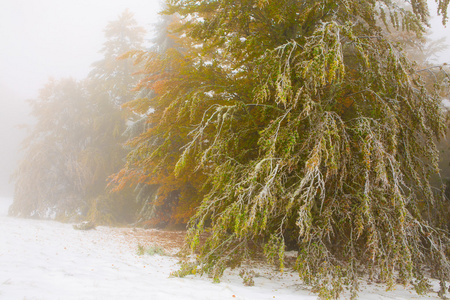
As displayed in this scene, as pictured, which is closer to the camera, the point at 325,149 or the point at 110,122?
the point at 325,149

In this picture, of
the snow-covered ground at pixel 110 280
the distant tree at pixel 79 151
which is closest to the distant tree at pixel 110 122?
the distant tree at pixel 79 151

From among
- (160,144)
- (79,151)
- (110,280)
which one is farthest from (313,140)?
(79,151)

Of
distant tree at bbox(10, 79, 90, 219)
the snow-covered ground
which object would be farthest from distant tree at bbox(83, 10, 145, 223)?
the snow-covered ground

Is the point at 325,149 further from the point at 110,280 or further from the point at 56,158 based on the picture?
the point at 56,158

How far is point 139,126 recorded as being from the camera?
1248cm

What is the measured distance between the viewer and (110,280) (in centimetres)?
386

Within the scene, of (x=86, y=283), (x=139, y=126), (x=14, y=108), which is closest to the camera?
(x=86, y=283)

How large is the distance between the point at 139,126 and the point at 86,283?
9.60 meters

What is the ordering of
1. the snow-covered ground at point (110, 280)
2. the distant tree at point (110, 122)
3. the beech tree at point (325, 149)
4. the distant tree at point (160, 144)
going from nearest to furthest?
the snow-covered ground at point (110, 280), the beech tree at point (325, 149), the distant tree at point (160, 144), the distant tree at point (110, 122)

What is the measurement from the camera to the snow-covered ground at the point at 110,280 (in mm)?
3305

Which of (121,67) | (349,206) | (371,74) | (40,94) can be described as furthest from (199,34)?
(40,94)

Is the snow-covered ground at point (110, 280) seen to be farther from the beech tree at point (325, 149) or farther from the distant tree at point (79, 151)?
the distant tree at point (79, 151)

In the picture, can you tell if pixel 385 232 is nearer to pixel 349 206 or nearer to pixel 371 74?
pixel 349 206

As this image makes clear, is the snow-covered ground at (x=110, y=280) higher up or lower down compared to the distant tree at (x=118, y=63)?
lower down
